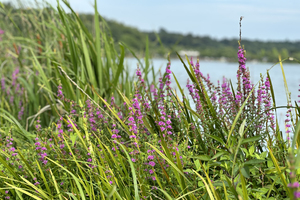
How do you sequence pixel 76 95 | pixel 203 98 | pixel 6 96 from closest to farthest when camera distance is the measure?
1. pixel 203 98
2. pixel 76 95
3. pixel 6 96

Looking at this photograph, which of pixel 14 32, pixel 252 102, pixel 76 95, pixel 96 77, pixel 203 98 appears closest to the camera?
pixel 252 102

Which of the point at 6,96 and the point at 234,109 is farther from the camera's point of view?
the point at 6,96

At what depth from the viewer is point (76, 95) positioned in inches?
119

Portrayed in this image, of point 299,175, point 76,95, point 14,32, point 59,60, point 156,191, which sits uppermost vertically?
point 14,32

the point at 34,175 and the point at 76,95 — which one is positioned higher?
the point at 76,95

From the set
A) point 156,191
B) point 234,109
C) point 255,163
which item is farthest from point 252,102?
point 156,191

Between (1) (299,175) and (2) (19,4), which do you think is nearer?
(1) (299,175)

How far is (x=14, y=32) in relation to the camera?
6.54 m

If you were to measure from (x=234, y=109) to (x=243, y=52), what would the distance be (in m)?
0.43

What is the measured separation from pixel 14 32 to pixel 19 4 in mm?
2382

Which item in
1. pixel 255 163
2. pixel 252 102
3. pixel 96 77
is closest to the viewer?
pixel 255 163

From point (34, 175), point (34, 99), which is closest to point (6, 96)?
point (34, 99)

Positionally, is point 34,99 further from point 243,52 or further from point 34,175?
point 243,52

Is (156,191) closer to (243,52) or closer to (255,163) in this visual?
(255,163)
